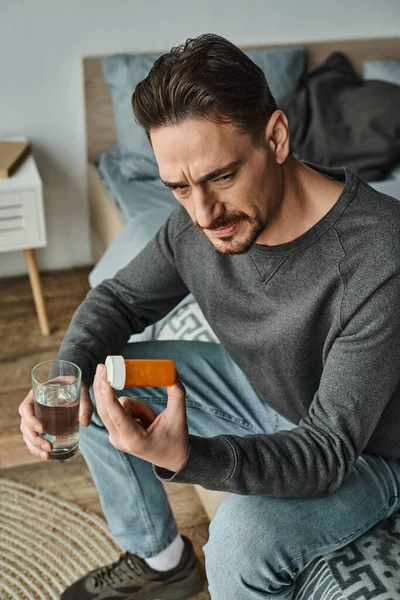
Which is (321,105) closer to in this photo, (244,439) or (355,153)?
(355,153)

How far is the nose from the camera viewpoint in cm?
114

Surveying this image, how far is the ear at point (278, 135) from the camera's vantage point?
115cm

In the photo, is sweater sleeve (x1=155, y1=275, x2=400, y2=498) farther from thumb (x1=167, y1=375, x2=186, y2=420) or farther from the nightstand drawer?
the nightstand drawer

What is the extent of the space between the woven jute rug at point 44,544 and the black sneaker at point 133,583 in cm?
10

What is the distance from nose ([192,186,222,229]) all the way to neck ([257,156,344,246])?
0.10 metres

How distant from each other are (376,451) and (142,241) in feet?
3.15

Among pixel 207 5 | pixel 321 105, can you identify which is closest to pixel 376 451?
pixel 321 105

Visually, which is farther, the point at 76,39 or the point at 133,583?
the point at 76,39

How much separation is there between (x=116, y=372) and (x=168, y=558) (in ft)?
2.21

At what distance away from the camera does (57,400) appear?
1187 mm

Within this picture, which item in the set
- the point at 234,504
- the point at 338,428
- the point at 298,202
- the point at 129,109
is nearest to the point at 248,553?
the point at 234,504

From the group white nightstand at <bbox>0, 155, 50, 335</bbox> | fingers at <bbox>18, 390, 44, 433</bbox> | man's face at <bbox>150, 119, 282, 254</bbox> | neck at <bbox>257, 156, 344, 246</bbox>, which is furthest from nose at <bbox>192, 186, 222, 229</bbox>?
white nightstand at <bbox>0, 155, 50, 335</bbox>

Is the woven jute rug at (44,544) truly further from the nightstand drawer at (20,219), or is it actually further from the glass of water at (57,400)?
the nightstand drawer at (20,219)

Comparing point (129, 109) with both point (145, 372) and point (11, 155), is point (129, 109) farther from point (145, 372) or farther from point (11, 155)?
point (145, 372)
